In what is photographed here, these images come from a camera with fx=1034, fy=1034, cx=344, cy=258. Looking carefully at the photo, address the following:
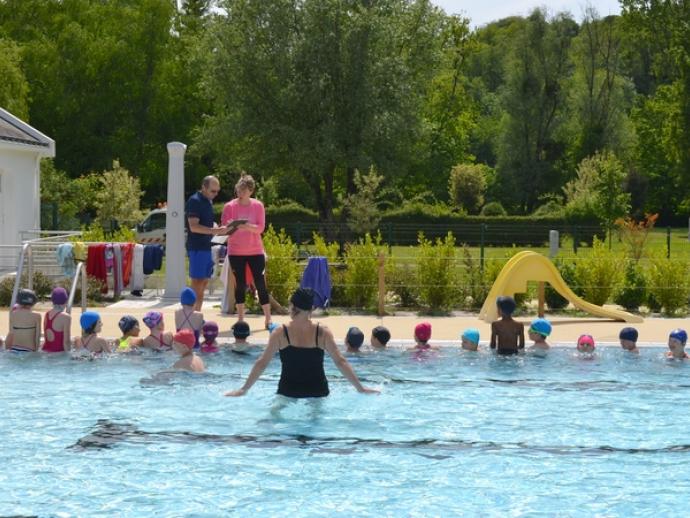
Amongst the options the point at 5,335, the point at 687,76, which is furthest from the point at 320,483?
the point at 687,76

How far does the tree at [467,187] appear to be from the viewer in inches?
2249

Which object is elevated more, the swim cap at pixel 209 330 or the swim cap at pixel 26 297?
the swim cap at pixel 26 297

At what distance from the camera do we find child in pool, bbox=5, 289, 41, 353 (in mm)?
12781

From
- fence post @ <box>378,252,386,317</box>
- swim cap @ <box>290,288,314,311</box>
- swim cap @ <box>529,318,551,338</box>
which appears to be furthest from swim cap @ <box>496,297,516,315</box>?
swim cap @ <box>290,288,314,311</box>

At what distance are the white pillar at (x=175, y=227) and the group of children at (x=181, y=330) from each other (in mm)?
4919

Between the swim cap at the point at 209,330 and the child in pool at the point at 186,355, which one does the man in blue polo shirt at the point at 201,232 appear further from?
the child in pool at the point at 186,355

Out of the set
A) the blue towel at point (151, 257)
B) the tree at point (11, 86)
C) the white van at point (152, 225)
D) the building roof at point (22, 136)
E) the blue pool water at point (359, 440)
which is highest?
the tree at point (11, 86)

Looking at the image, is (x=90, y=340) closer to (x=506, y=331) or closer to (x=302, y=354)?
(x=302, y=354)

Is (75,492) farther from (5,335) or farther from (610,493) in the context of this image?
(5,335)

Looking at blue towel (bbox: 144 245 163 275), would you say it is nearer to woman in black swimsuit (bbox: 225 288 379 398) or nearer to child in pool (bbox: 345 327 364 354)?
child in pool (bbox: 345 327 364 354)

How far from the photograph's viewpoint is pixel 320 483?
7723mm

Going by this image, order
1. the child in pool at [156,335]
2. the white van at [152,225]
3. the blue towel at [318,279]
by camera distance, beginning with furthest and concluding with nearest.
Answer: the white van at [152,225], the blue towel at [318,279], the child in pool at [156,335]

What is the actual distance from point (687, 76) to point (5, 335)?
52.3 meters

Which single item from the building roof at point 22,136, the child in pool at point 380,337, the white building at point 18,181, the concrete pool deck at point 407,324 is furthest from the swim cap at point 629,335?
the building roof at point 22,136
